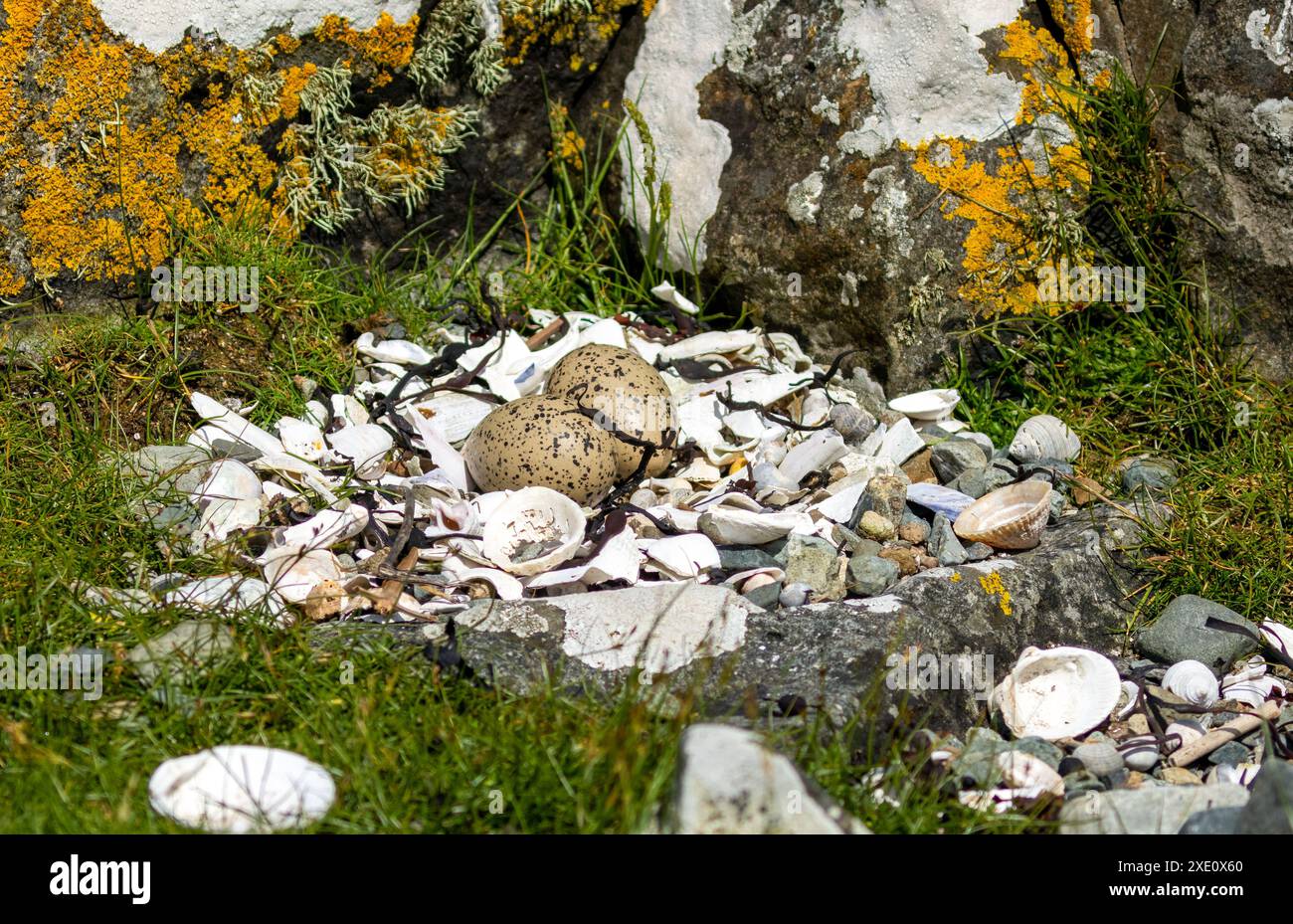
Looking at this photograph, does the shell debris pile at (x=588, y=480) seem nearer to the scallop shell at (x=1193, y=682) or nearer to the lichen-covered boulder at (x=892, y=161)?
the lichen-covered boulder at (x=892, y=161)

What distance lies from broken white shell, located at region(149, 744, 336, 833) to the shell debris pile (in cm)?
64

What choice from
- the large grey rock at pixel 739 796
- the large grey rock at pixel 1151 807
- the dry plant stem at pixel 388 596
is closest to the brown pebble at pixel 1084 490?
the large grey rock at pixel 1151 807

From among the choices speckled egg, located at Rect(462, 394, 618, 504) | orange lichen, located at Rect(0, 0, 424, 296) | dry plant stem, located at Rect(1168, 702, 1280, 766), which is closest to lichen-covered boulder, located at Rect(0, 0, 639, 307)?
orange lichen, located at Rect(0, 0, 424, 296)

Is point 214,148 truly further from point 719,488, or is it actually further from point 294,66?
point 719,488

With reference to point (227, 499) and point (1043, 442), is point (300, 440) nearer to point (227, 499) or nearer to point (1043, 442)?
point (227, 499)

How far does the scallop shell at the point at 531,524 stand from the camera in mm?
3504

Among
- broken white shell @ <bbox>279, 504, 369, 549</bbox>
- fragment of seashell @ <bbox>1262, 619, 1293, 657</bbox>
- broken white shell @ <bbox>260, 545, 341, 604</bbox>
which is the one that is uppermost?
broken white shell @ <bbox>279, 504, 369, 549</bbox>

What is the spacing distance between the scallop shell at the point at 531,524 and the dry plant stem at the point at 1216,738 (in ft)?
5.85

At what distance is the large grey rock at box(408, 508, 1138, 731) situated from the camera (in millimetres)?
2879

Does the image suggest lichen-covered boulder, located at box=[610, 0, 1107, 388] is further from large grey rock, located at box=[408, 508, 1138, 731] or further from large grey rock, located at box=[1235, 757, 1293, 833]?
large grey rock, located at box=[1235, 757, 1293, 833]

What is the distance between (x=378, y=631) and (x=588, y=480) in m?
0.97

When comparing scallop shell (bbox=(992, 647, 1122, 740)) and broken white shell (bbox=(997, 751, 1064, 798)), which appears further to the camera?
scallop shell (bbox=(992, 647, 1122, 740))

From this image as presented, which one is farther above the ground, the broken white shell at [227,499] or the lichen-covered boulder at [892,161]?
the lichen-covered boulder at [892,161]
